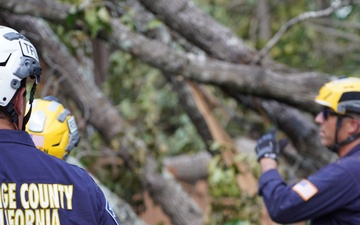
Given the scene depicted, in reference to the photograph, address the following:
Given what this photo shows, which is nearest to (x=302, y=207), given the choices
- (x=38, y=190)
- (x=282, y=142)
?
(x=282, y=142)

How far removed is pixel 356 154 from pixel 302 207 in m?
0.50

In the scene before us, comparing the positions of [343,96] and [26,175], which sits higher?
[343,96]

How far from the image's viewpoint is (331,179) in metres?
3.97

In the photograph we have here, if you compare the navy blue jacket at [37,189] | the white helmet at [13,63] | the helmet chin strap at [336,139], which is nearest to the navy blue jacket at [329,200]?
the helmet chin strap at [336,139]

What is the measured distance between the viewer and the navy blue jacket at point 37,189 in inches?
90.7

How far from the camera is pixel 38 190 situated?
92.3 inches

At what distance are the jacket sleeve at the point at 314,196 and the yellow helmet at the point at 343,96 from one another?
0.50 meters

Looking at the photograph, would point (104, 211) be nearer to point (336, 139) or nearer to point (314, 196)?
point (314, 196)

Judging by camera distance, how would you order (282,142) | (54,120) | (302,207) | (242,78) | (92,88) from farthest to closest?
(92,88)
(242,78)
(282,142)
(302,207)
(54,120)

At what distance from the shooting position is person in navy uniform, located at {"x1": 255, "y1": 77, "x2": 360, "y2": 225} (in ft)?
12.9

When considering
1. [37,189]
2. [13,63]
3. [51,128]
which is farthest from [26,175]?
[51,128]

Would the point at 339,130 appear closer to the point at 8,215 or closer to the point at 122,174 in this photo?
the point at 8,215

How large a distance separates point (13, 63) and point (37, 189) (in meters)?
0.48

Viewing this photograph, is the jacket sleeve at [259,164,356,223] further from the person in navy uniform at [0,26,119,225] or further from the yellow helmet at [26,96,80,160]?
the person in navy uniform at [0,26,119,225]
